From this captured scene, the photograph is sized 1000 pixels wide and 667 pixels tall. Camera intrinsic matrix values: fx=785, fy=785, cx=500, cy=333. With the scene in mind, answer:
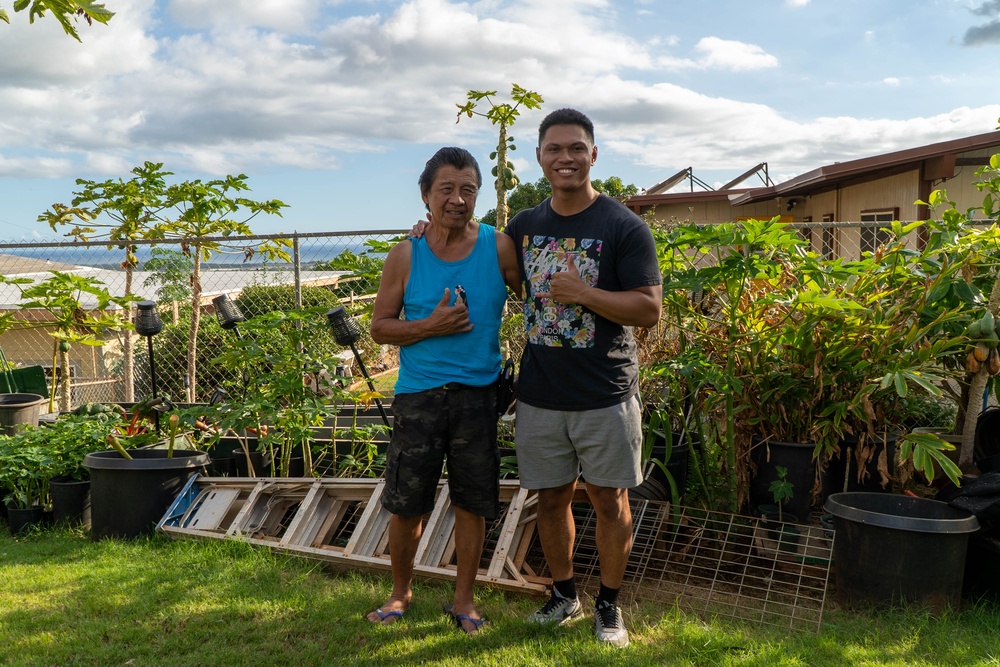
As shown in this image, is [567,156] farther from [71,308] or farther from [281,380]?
[71,308]

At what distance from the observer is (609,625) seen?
2.87m

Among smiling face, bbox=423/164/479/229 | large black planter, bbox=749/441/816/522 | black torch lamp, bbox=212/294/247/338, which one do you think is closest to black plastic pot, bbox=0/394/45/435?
black torch lamp, bbox=212/294/247/338

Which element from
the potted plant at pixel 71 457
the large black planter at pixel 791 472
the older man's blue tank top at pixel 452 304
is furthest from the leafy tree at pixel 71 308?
the large black planter at pixel 791 472

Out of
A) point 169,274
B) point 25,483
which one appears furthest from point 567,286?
point 169,274

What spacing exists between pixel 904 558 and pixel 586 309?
1607 mm

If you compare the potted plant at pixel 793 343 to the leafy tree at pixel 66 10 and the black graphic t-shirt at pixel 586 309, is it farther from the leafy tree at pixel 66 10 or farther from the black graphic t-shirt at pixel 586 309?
the leafy tree at pixel 66 10

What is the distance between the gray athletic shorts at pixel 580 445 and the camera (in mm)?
2746

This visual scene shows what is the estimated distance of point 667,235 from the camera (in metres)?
3.54

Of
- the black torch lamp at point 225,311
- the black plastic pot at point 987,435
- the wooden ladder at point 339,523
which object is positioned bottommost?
the wooden ladder at point 339,523

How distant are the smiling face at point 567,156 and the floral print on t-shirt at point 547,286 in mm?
203

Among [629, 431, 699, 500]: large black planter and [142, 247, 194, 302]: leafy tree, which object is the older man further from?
[142, 247, 194, 302]: leafy tree

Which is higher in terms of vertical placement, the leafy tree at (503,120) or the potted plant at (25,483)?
the leafy tree at (503,120)

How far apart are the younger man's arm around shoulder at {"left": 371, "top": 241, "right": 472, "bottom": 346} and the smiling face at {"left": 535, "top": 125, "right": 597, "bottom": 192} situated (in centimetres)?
56

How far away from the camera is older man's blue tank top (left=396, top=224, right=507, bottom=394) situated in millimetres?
2838
